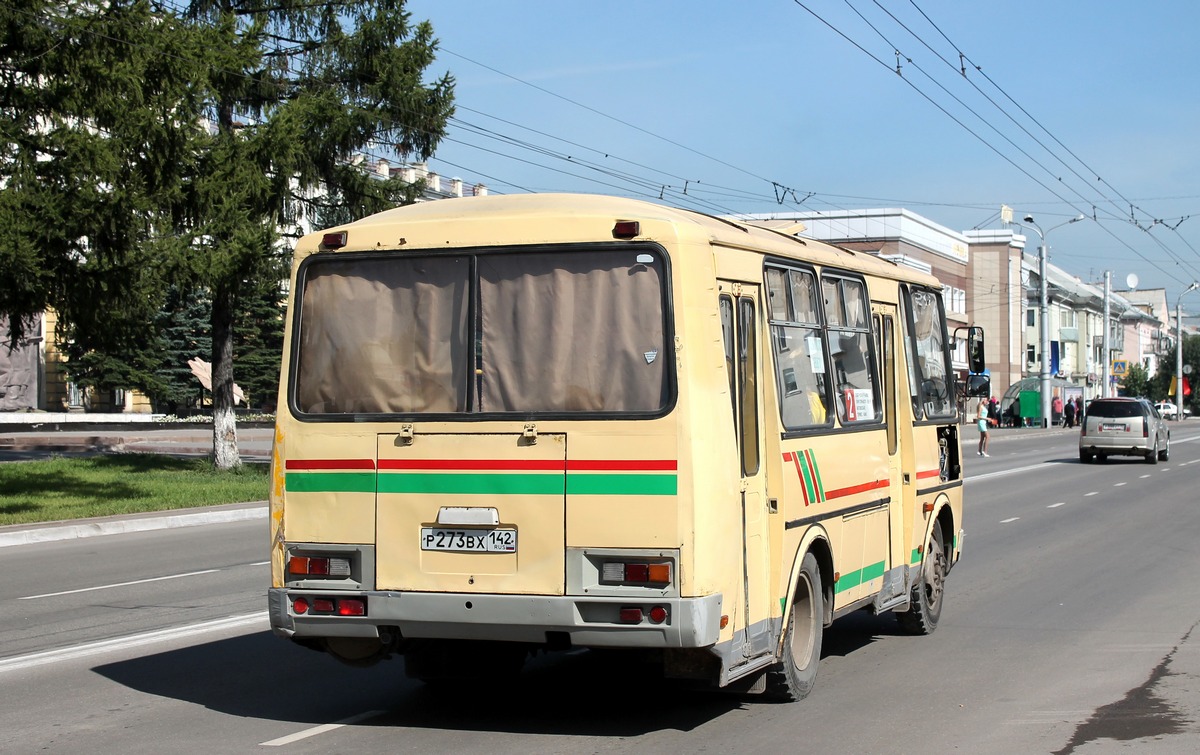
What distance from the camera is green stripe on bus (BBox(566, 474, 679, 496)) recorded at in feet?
21.1

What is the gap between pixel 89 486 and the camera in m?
25.9

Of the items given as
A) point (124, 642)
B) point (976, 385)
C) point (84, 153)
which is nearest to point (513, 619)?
point (124, 642)

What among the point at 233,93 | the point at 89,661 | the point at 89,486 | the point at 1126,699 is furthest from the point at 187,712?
the point at 233,93

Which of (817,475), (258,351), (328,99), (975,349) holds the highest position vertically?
(328,99)

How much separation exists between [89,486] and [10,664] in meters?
17.8

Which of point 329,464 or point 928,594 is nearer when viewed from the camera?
point 329,464

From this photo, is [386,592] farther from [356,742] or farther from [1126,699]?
[1126,699]

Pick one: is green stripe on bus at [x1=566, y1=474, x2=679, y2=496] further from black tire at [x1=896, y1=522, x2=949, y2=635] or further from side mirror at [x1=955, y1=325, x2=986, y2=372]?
side mirror at [x1=955, y1=325, x2=986, y2=372]

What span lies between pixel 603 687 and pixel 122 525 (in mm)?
12931

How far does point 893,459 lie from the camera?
941 cm

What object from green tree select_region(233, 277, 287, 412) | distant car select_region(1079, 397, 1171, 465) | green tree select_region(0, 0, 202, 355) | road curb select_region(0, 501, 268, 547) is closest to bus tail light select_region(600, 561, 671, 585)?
road curb select_region(0, 501, 268, 547)

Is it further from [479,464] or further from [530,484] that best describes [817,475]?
[479,464]

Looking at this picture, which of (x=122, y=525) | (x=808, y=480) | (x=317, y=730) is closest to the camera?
(x=317, y=730)

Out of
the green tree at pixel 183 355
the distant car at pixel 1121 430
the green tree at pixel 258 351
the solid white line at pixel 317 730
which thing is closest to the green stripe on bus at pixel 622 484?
the solid white line at pixel 317 730
